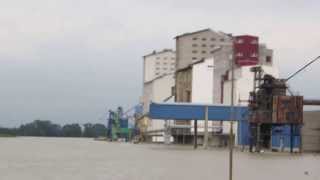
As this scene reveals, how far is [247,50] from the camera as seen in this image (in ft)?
525

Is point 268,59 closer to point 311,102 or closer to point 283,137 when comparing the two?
point 311,102

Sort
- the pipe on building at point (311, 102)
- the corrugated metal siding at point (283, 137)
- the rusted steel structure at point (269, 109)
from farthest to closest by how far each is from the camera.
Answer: the pipe on building at point (311, 102) < the corrugated metal siding at point (283, 137) < the rusted steel structure at point (269, 109)

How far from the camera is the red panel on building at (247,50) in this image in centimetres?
15875

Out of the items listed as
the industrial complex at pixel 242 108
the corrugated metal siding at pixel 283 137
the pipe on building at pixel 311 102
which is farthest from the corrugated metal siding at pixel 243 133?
the pipe on building at pixel 311 102

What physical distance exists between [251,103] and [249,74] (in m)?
37.7

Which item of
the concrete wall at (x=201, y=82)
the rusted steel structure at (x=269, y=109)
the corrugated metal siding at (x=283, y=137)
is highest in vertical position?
the concrete wall at (x=201, y=82)

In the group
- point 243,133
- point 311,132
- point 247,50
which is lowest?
point 243,133

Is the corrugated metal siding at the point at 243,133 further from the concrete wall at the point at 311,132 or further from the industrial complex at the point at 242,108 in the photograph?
the concrete wall at the point at 311,132

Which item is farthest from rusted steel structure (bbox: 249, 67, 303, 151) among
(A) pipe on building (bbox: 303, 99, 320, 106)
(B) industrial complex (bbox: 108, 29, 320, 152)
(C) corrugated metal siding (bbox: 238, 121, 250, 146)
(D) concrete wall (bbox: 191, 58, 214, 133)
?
(D) concrete wall (bbox: 191, 58, 214, 133)

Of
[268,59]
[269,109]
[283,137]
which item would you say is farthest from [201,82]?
[269,109]

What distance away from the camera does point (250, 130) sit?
10744 centimetres

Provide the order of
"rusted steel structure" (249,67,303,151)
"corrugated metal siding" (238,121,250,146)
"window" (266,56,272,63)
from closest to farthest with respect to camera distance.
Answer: "rusted steel structure" (249,67,303,151), "corrugated metal siding" (238,121,250,146), "window" (266,56,272,63)

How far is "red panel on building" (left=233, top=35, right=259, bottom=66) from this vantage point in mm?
158750

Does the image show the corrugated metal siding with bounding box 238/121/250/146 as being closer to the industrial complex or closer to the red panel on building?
the industrial complex
